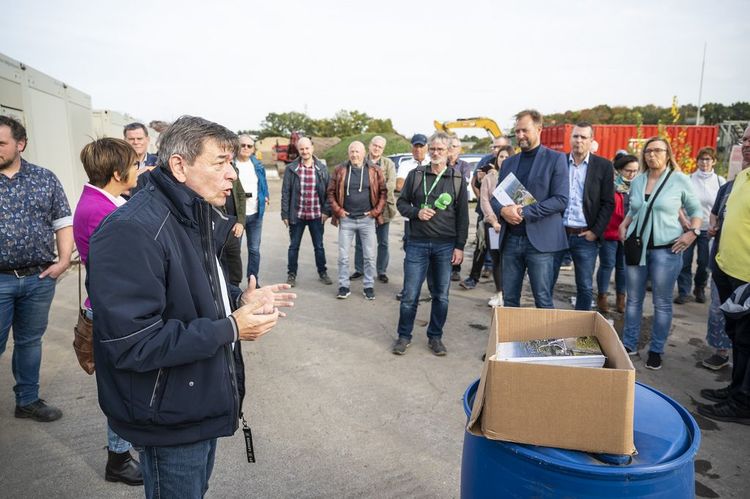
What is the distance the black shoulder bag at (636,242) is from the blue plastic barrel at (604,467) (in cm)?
292

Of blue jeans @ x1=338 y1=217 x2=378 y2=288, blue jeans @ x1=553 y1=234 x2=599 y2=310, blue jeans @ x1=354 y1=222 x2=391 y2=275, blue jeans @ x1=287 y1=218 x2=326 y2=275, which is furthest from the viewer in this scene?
blue jeans @ x1=354 y1=222 x2=391 y2=275

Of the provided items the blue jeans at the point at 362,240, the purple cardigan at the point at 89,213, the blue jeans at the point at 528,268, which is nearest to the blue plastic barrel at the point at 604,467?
the purple cardigan at the point at 89,213

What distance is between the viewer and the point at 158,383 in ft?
5.38

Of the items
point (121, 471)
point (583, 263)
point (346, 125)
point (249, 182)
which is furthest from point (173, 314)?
point (346, 125)

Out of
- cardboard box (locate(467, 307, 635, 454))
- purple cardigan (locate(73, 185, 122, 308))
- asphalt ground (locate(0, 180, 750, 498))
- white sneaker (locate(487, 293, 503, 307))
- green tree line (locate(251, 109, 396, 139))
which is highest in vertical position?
green tree line (locate(251, 109, 396, 139))

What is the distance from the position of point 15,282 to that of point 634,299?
493cm

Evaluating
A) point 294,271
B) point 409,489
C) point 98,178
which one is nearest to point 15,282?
point 98,178

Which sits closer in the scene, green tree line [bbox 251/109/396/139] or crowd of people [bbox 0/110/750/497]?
crowd of people [bbox 0/110/750/497]

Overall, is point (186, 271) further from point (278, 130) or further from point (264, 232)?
point (278, 130)

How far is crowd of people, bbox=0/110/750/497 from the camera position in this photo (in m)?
1.63

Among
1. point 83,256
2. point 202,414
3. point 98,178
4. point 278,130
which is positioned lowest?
point 202,414

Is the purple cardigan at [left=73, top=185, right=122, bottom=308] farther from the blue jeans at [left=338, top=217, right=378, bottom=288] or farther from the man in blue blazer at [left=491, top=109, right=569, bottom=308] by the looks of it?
the blue jeans at [left=338, top=217, right=378, bottom=288]

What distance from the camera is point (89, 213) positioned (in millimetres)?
2715

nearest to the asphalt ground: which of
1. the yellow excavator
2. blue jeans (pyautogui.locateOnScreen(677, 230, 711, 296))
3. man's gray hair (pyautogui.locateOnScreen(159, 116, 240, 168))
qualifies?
blue jeans (pyautogui.locateOnScreen(677, 230, 711, 296))
